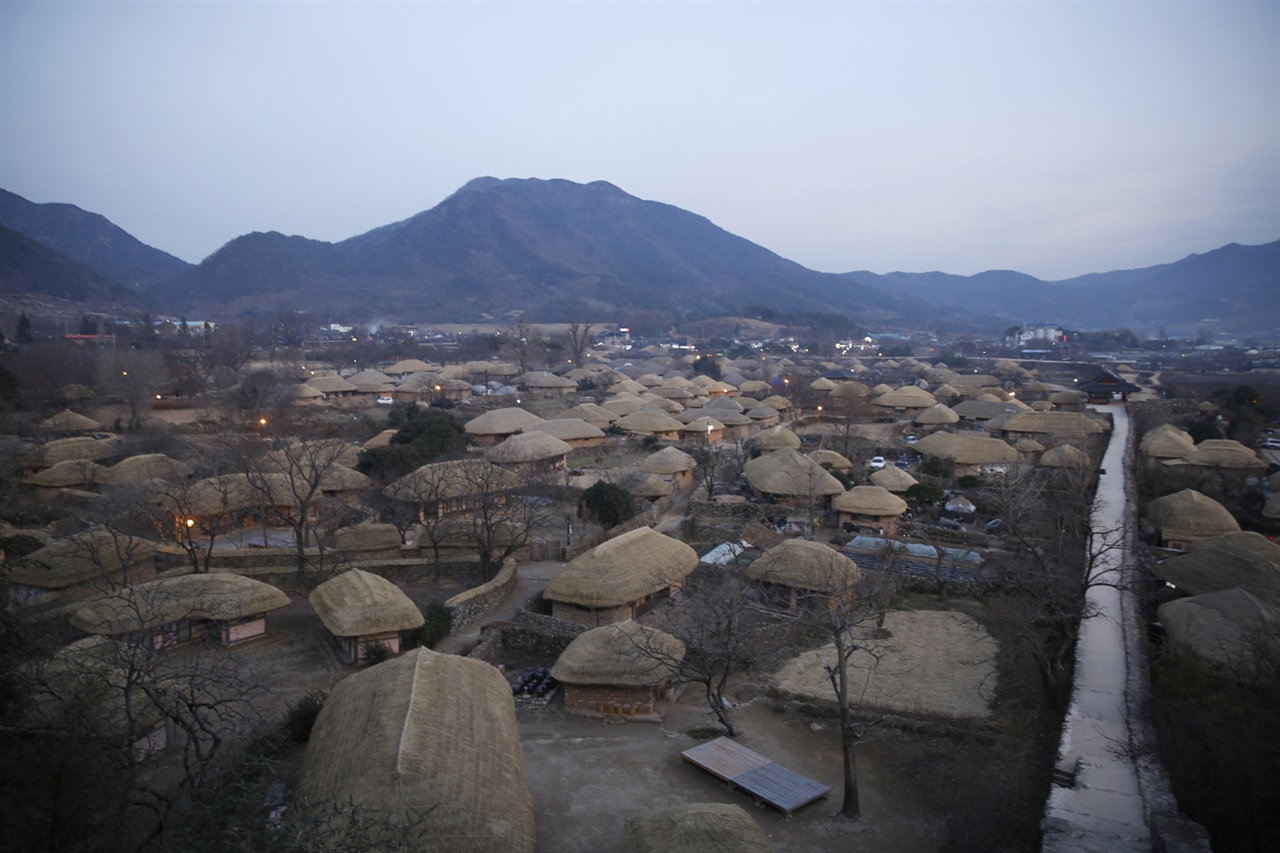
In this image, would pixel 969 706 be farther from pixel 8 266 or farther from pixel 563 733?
pixel 8 266

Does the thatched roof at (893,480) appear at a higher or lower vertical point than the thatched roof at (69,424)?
lower

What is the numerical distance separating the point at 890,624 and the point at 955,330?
161 m

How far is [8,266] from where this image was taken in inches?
4006

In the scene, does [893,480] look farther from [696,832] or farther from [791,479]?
[696,832]

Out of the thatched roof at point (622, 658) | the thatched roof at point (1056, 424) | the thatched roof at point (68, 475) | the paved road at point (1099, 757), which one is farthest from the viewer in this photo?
the thatched roof at point (1056, 424)

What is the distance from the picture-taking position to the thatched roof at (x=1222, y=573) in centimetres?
1406

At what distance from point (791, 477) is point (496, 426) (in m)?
15.2

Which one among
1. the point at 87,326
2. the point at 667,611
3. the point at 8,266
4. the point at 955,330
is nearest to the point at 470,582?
the point at 667,611

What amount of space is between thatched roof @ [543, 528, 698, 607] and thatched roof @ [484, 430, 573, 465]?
426 inches

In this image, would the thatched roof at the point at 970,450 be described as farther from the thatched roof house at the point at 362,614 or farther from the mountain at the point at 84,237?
the mountain at the point at 84,237

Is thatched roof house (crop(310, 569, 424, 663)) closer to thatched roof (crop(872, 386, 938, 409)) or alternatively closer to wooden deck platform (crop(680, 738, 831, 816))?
wooden deck platform (crop(680, 738, 831, 816))

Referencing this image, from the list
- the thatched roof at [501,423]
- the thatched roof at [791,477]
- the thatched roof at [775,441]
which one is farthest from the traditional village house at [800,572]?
the thatched roof at [501,423]

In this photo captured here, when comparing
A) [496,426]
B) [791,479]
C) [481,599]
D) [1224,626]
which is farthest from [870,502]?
[496,426]

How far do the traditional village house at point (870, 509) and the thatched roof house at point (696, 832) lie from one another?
1434 centimetres
